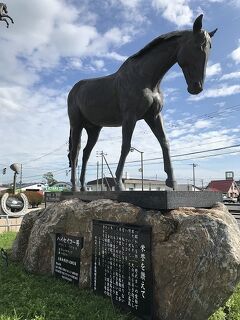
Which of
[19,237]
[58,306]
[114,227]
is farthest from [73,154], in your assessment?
[58,306]

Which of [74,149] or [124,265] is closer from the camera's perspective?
[124,265]

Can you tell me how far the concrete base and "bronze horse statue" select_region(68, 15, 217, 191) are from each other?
0.42 m

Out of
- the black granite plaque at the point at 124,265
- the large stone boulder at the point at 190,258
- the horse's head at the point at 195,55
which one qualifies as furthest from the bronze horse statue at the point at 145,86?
the large stone boulder at the point at 190,258

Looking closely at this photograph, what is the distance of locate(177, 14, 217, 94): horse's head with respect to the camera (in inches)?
177

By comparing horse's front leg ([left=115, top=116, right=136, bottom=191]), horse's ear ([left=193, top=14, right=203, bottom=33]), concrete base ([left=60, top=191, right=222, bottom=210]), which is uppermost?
horse's ear ([left=193, top=14, right=203, bottom=33])

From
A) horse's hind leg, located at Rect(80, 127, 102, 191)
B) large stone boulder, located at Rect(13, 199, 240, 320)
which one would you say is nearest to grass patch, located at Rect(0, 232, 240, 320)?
large stone boulder, located at Rect(13, 199, 240, 320)

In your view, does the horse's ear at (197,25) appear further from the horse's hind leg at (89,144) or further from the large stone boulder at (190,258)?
the horse's hind leg at (89,144)

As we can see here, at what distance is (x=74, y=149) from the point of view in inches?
277

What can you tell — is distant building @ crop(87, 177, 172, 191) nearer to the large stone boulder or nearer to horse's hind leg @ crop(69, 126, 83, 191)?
horse's hind leg @ crop(69, 126, 83, 191)

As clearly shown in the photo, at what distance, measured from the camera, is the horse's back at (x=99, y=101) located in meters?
5.81

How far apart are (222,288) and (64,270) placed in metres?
2.47

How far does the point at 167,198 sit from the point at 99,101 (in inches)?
98.1

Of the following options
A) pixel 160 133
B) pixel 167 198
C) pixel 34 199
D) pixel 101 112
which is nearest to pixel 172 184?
pixel 160 133

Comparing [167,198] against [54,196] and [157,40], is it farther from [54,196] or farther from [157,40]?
[54,196]
